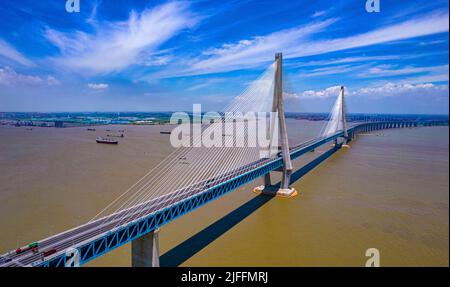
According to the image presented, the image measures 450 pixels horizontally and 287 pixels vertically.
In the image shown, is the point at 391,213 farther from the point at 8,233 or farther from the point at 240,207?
the point at 8,233

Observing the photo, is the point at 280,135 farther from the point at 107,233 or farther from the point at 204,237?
the point at 107,233

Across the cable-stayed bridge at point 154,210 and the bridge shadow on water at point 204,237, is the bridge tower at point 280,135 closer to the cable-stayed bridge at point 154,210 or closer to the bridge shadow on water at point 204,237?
the cable-stayed bridge at point 154,210

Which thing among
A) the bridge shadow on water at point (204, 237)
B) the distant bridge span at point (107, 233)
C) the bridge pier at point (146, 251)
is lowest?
the bridge shadow on water at point (204, 237)

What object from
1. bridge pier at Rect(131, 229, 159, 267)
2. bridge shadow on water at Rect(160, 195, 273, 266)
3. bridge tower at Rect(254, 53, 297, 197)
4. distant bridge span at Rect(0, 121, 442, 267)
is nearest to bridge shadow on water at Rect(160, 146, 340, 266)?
bridge shadow on water at Rect(160, 195, 273, 266)

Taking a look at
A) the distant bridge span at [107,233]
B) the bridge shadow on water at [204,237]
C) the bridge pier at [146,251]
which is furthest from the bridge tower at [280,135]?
the bridge pier at [146,251]
